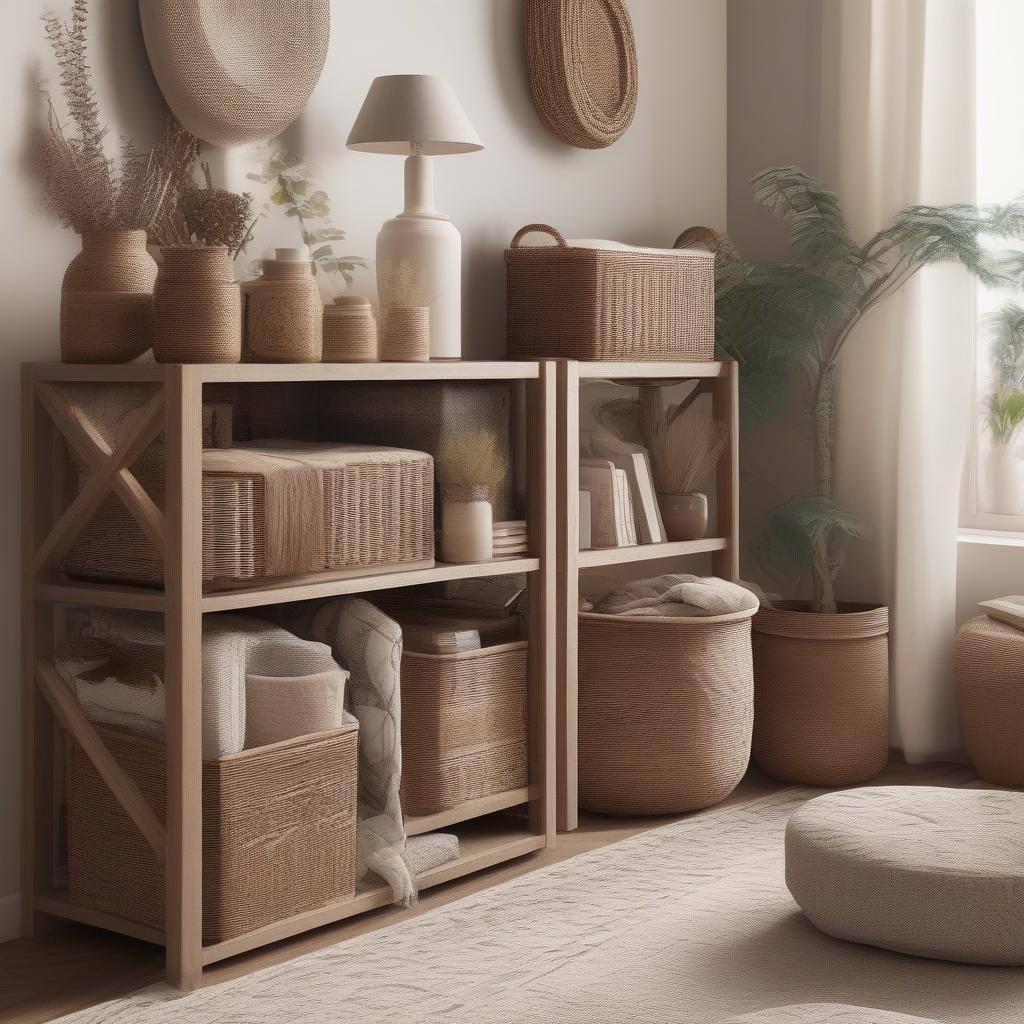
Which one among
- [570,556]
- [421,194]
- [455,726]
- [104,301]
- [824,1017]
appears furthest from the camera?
[570,556]

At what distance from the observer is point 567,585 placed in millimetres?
3336

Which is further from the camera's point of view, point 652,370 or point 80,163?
point 652,370

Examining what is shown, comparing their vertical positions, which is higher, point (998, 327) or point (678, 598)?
point (998, 327)

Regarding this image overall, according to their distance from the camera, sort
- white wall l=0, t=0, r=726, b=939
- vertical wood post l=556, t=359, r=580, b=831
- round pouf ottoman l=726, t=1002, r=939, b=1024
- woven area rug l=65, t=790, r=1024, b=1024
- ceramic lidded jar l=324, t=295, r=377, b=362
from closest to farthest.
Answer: round pouf ottoman l=726, t=1002, r=939, b=1024
woven area rug l=65, t=790, r=1024, b=1024
white wall l=0, t=0, r=726, b=939
ceramic lidded jar l=324, t=295, r=377, b=362
vertical wood post l=556, t=359, r=580, b=831

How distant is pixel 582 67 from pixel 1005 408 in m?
1.47

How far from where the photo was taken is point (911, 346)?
13.1ft

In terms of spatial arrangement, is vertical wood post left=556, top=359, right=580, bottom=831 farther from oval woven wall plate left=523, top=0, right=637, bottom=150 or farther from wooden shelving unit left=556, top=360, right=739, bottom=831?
oval woven wall plate left=523, top=0, right=637, bottom=150

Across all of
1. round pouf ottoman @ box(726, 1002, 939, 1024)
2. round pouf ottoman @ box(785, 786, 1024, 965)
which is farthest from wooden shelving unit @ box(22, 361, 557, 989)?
round pouf ottoman @ box(726, 1002, 939, 1024)

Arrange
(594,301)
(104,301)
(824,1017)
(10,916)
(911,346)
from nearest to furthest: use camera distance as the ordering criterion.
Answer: (824,1017)
(104,301)
(10,916)
(594,301)
(911,346)

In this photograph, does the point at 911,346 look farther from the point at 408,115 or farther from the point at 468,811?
the point at 468,811

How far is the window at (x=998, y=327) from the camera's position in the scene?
4.20 metres

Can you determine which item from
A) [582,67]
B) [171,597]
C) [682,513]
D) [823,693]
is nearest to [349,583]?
[171,597]

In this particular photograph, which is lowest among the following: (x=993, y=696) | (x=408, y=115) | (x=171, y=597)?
(x=993, y=696)

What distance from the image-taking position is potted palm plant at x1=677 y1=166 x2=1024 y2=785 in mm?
3785
